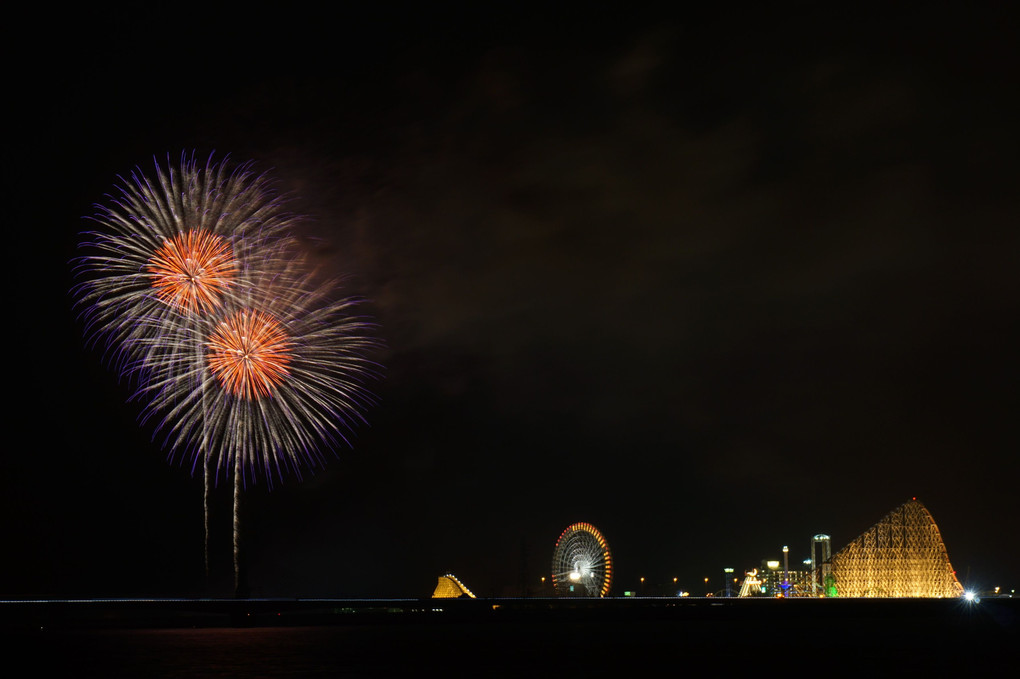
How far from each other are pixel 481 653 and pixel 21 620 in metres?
85.7

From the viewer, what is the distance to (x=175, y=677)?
147ft

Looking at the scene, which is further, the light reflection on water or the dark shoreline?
the dark shoreline

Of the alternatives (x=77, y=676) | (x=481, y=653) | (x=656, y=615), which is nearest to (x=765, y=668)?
(x=481, y=653)

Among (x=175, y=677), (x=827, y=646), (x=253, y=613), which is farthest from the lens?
(x=253, y=613)

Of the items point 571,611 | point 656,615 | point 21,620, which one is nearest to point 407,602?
point 571,611

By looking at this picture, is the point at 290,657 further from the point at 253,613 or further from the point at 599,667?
the point at 253,613

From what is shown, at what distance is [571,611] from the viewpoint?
186375 mm

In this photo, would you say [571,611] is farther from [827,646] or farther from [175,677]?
[175,677]

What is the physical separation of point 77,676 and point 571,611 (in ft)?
486

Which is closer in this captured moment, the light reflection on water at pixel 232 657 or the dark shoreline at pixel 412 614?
the light reflection on water at pixel 232 657

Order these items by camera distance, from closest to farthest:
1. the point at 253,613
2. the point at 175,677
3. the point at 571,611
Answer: the point at 175,677
the point at 253,613
the point at 571,611

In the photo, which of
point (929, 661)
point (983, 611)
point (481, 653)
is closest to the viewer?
point (929, 661)

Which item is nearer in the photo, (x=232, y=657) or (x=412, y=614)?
(x=232, y=657)

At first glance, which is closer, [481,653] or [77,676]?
[77,676]
